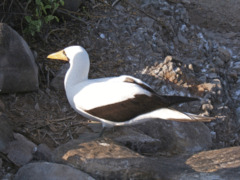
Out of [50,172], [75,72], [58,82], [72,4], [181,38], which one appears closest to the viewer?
[50,172]

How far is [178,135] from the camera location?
3.71 meters

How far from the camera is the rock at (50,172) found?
2670mm

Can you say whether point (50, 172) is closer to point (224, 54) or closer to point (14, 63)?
point (14, 63)

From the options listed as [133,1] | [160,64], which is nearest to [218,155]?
[160,64]

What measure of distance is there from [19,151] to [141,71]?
84.9 inches

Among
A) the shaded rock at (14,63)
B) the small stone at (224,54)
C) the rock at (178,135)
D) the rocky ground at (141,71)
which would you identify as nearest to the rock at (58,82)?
the rocky ground at (141,71)

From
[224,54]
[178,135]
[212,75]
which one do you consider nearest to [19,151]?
[178,135]

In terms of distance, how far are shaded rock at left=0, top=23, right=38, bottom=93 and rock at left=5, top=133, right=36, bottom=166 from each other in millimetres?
792

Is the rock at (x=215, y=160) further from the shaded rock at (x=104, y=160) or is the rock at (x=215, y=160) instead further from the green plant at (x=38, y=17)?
the green plant at (x=38, y=17)

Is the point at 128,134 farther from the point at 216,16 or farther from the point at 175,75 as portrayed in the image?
the point at 216,16

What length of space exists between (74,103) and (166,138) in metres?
1.00

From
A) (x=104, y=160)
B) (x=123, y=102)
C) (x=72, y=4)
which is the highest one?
(x=72, y=4)

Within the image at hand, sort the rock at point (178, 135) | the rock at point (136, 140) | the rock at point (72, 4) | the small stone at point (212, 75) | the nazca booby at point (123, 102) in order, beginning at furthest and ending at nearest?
the rock at point (72, 4)
the small stone at point (212, 75)
the rock at point (178, 135)
the rock at point (136, 140)
the nazca booby at point (123, 102)

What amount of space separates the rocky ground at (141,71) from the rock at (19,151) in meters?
0.02
